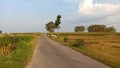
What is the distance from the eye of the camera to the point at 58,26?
117188mm

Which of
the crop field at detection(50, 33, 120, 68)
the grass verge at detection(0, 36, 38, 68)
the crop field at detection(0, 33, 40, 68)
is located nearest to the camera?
the grass verge at detection(0, 36, 38, 68)

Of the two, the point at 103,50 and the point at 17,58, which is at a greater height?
the point at 17,58

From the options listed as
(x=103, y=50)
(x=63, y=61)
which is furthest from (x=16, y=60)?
(x=103, y=50)

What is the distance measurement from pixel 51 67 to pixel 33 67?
1.11 m

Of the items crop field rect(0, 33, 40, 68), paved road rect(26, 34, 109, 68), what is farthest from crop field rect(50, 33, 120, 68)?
crop field rect(0, 33, 40, 68)

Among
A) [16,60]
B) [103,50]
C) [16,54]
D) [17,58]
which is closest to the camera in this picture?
[16,60]

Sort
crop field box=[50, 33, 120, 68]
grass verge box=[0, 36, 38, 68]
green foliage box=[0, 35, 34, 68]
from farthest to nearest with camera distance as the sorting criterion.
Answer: crop field box=[50, 33, 120, 68] → green foliage box=[0, 35, 34, 68] → grass verge box=[0, 36, 38, 68]

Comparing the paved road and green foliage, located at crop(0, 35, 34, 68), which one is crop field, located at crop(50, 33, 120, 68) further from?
green foliage, located at crop(0, 35, 34, 68)

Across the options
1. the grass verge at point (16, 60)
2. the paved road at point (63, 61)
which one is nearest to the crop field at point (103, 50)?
the paved road at point (63, 61)

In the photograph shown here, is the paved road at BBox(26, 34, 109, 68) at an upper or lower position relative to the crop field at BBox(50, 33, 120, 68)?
upper

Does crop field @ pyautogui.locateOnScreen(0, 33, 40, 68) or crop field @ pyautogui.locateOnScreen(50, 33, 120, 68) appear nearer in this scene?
crop field @ pyautogui.locateOnScreen(0, 33, 40, 68)

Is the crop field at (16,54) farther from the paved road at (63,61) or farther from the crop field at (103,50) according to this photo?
the crop field at (103,50)

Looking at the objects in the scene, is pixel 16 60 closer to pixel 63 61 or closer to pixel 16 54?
pixel 63 61

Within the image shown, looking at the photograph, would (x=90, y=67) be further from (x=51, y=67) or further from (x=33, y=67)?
(x=33, y=67)
